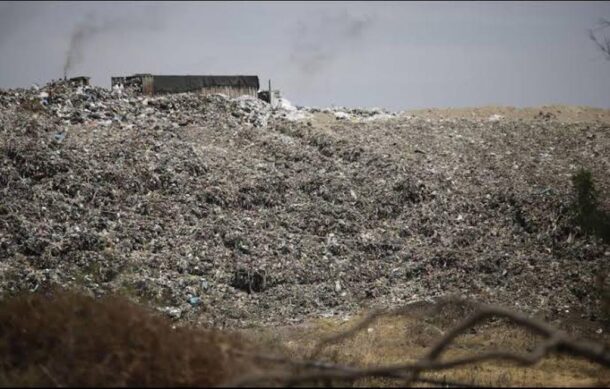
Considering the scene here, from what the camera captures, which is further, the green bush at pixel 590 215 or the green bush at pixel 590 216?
the green bush at pixel 590 215

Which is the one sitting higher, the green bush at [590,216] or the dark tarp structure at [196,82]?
the dark tarp structure at [196,82]

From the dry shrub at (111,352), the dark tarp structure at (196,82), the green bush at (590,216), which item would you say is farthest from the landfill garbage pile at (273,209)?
the dry shrub at (111,352)

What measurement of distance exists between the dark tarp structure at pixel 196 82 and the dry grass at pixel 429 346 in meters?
9.67

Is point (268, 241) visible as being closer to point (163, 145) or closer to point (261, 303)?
point (261, 303)

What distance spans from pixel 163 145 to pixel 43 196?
2.88 metres

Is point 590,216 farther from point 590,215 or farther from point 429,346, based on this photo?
point 429,346

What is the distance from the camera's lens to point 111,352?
3803 mm

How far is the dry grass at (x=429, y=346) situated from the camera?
6.41m

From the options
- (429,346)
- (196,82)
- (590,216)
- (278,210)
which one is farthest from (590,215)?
(196,82)

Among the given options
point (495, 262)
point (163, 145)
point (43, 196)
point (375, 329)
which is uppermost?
point (163, 145)

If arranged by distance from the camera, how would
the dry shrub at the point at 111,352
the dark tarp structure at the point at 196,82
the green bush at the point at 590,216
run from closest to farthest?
the dry shrub at the point at 111,352 → the green bush at the point at 590,216 → the dark tarp structure at the point at 196,82

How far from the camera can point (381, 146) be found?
46.7ft

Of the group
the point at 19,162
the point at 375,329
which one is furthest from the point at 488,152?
the point at 19,162

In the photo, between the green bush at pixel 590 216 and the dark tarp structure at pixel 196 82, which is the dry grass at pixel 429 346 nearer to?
the green bush at pixel 590 216
